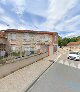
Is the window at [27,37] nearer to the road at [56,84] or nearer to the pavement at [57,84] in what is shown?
the road at [56,84]

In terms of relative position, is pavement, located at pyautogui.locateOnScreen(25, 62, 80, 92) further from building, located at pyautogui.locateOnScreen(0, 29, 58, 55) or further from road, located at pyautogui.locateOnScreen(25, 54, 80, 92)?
building, located at pyautogui.locateOnScreen(0, 29, 58, 55)

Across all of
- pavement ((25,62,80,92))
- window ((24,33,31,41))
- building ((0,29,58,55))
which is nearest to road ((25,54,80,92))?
pavement ((25,62,80,92))

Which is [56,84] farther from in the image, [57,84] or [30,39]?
[30,39]

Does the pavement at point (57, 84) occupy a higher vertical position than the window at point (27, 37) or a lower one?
lower

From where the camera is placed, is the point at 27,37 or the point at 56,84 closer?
the point at 56,84

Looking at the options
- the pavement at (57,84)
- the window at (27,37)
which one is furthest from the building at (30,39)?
the pavement at (57,84)

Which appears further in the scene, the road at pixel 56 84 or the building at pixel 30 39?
the building at pixel 30 39

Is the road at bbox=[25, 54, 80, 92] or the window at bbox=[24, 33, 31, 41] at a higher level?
the window at bbox=[24, 33, 31, 41]

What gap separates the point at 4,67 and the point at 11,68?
4.65 ft

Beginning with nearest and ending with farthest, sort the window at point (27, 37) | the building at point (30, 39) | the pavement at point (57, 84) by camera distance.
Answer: the pavement at point (57, 84) < the building at point (30, 39) < the window at point (27, 37)

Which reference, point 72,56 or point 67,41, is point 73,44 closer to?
point 67,41

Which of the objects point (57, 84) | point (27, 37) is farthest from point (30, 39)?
point (57, 84)

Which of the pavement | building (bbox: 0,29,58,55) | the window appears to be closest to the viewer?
the pavement

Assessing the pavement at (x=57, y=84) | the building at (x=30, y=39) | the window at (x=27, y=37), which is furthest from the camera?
the window at (x=27, y=37)
